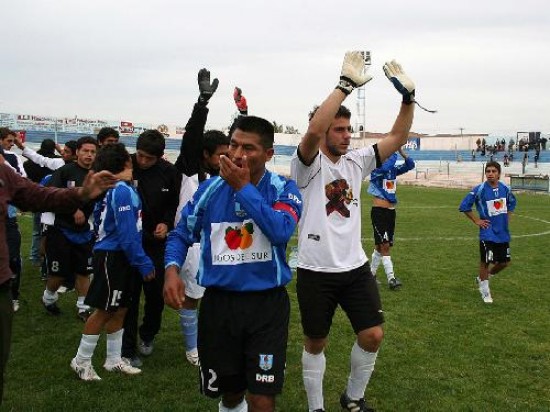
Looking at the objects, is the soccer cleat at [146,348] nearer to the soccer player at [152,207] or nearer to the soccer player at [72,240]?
the soccer player at [152,207]

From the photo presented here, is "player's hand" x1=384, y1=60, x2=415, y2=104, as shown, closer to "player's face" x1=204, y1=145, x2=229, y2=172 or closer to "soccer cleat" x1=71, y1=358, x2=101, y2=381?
"player's face" x1=204, y1=145, x2=229, y2=172

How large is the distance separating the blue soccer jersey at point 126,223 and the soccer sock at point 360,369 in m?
1.99

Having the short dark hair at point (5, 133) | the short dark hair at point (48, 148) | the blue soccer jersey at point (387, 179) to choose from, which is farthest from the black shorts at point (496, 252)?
the short dark hair at point (48, 148)

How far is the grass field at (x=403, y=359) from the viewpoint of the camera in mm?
4812

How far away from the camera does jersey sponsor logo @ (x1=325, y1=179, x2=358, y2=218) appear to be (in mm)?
4355

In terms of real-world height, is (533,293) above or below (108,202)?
below

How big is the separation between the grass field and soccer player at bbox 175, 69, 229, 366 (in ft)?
1.50

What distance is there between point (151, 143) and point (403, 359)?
11.6 feet

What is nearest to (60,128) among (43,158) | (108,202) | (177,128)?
(177,128)

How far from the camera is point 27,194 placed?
3418mm

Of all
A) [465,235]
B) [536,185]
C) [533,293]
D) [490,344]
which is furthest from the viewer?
[536,185]

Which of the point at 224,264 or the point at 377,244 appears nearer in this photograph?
the point at 224,264

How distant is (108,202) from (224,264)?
7.19 ft

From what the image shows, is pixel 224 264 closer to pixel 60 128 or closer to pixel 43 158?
pixel 43 158
